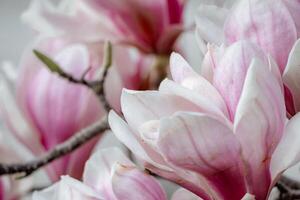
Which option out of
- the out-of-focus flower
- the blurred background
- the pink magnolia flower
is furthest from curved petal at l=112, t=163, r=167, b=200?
the blurred background

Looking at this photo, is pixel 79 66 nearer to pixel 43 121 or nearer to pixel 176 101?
pixel 43 121

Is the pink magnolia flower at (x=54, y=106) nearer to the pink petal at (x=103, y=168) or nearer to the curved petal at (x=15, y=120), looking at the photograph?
the curved petal at (x=15, y=120)

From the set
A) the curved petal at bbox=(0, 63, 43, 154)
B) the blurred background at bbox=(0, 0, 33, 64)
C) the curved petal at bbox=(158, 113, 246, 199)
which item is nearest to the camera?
the curved petal at bbox=(158, 113, 246, 199)

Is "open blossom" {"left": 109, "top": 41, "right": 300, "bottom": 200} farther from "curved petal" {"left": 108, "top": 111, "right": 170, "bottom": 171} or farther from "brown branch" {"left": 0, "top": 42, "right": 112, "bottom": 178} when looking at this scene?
"brown branch" {"left": 0, "top": 42, "right": 112, "bottom": 178}

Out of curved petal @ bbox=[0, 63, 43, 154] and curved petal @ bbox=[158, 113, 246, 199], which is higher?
curved petal @ bbox=[158, 113, 246, 199]

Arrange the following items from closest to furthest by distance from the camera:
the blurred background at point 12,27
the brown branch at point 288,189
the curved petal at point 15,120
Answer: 1. the brown branch at point 288,189
2. the curved petal at point 15,120
3. the blurred background at point 12,27

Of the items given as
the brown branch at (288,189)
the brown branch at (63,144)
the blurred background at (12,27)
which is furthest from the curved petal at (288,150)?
the blurred background at (12,27)

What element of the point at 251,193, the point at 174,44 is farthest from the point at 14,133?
the point at 251,193
